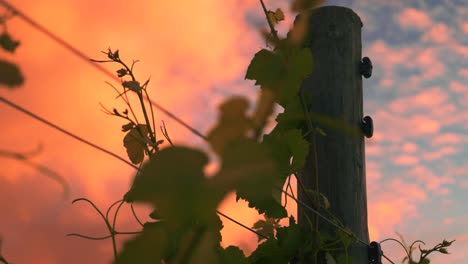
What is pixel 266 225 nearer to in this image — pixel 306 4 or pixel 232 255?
pixel 232 255

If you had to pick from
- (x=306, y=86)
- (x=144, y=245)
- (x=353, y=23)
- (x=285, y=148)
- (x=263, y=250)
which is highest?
(x=353, y=23)

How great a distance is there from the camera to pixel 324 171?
74.9 inches

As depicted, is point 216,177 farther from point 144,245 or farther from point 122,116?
point 122,116

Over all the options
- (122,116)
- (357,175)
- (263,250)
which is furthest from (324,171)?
(122,116)

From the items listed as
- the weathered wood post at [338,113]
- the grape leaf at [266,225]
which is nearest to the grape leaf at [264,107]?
the weathered wood post at [338,113]

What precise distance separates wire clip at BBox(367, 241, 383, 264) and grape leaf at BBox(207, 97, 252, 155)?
1788 millimetres

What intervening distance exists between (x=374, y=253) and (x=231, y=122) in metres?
1.80

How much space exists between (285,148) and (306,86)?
612 mm

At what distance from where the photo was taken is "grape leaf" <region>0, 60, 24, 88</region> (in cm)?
26

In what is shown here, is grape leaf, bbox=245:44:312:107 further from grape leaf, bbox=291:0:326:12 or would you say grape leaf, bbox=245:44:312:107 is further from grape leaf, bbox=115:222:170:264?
grape leaf, bbox=115:222:170:264

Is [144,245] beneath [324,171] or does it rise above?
beneath

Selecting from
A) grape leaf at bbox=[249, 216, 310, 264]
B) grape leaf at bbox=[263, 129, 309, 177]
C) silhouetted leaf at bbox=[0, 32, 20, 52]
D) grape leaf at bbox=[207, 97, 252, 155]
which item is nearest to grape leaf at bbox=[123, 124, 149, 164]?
grape leaf at bbox=[263, 129, 309, 177]

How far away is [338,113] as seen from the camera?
6.38ft

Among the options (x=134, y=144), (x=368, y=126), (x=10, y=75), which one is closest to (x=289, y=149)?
(x=134, y=144)
